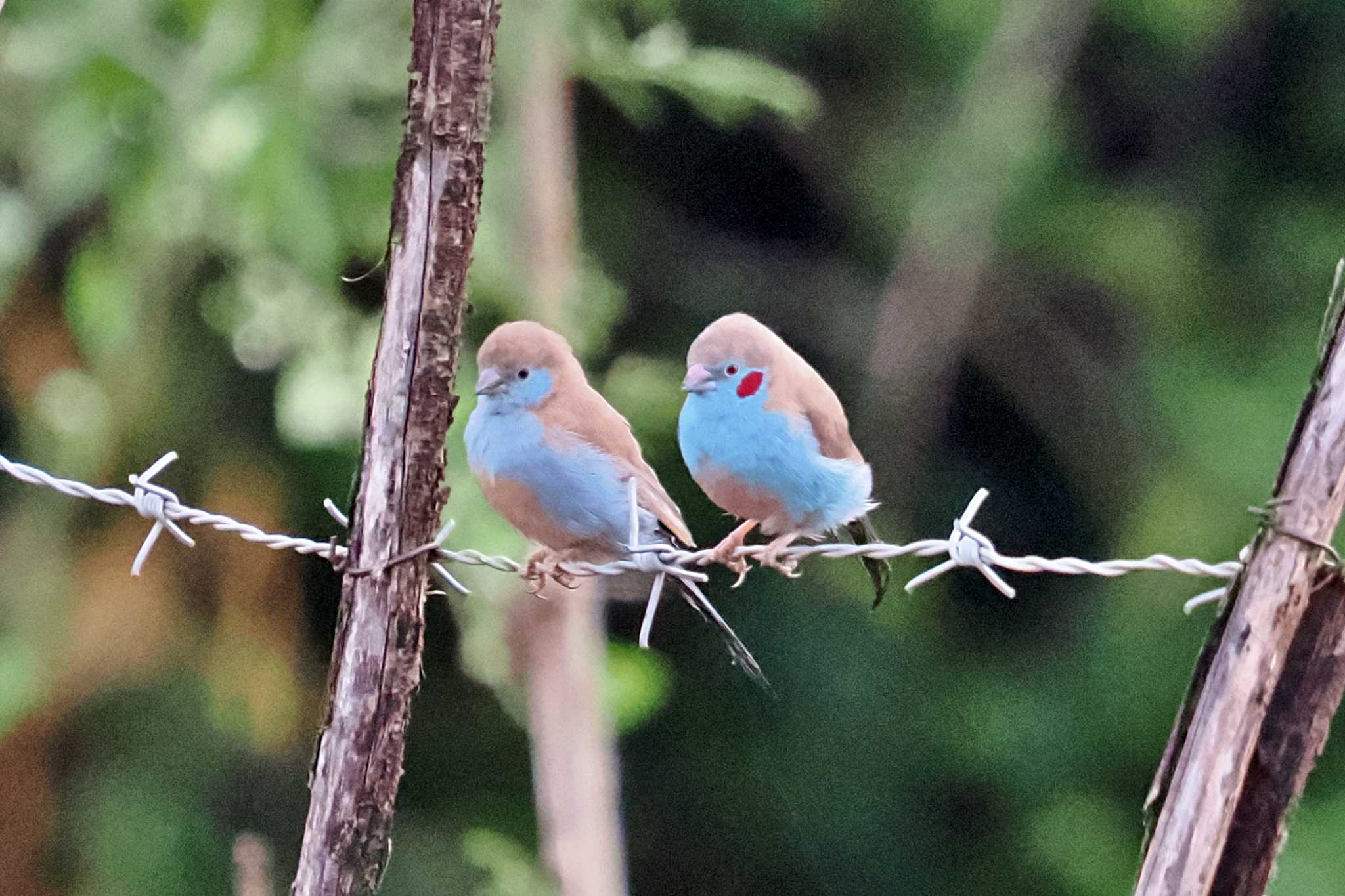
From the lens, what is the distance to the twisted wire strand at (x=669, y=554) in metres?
1.61

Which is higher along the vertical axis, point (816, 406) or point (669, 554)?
point (816, 406)

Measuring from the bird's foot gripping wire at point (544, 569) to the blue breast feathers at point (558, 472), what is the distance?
0.19 feet

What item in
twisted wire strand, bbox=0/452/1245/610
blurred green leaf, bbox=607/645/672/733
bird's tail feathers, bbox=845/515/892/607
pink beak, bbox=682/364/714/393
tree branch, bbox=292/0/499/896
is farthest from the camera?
blurred green leaf, bbox=607/645/672/733

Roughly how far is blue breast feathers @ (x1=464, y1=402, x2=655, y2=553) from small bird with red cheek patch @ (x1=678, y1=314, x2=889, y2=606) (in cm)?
10

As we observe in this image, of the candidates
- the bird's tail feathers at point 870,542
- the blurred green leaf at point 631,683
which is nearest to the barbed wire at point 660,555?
the bird's tail feathers at point 870,542

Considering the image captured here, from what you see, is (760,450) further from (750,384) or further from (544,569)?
(544,569)

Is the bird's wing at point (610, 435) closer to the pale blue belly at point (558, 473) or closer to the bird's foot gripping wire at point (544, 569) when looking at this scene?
the pale blue belly at point (558, 473)

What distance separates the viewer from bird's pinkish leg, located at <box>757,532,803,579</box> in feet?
6.26

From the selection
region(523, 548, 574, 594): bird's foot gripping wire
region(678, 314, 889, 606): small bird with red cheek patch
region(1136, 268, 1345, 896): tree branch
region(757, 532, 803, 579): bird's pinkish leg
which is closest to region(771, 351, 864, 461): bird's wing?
region(678, 314, 889, 606): small bird with red cheek patch

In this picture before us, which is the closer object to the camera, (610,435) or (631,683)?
(610,435)

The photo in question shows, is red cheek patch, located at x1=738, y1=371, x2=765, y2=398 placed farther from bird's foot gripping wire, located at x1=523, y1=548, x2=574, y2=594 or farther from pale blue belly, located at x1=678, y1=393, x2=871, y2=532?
bird's foot gripping wire, located at x1=523, y1=548, x2=574, y2=594

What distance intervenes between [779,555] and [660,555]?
0.13 m

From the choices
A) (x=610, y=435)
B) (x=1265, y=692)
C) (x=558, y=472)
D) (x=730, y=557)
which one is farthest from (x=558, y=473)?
(x=1265, y=692)

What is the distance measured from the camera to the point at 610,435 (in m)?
2.02
